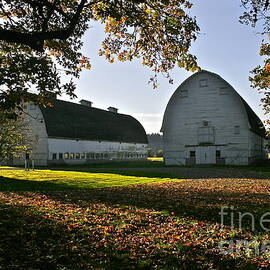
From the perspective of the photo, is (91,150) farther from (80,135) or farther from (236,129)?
(236,129)

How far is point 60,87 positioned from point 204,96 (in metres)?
28.5

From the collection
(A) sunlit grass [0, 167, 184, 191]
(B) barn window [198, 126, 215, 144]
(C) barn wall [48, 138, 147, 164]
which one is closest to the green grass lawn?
(A) sunlit grass [0, 167, 184, 191]

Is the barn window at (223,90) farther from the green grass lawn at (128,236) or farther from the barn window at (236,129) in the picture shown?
the green grass lawn at (128,236)

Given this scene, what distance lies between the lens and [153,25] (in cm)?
1203

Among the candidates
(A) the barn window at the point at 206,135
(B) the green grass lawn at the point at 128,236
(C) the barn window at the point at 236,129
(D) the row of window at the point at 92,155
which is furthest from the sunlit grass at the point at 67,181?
(D) the row of window at the point at 92,155

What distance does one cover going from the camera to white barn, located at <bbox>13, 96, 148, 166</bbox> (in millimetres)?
42750

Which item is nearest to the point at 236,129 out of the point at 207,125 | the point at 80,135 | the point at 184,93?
the point at 207,125

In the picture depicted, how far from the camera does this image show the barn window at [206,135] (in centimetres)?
3656

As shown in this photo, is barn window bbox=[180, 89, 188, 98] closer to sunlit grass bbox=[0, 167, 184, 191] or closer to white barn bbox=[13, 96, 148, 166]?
white barn bbox=[13, 96, 148, 166]

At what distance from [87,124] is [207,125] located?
21746 millimetres

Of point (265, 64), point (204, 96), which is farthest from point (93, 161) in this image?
point (265, 64)

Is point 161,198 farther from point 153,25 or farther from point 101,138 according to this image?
point 101,138

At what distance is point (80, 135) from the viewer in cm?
4719

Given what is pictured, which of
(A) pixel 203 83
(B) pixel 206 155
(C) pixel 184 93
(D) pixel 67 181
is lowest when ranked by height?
(D) pixel 67 181
